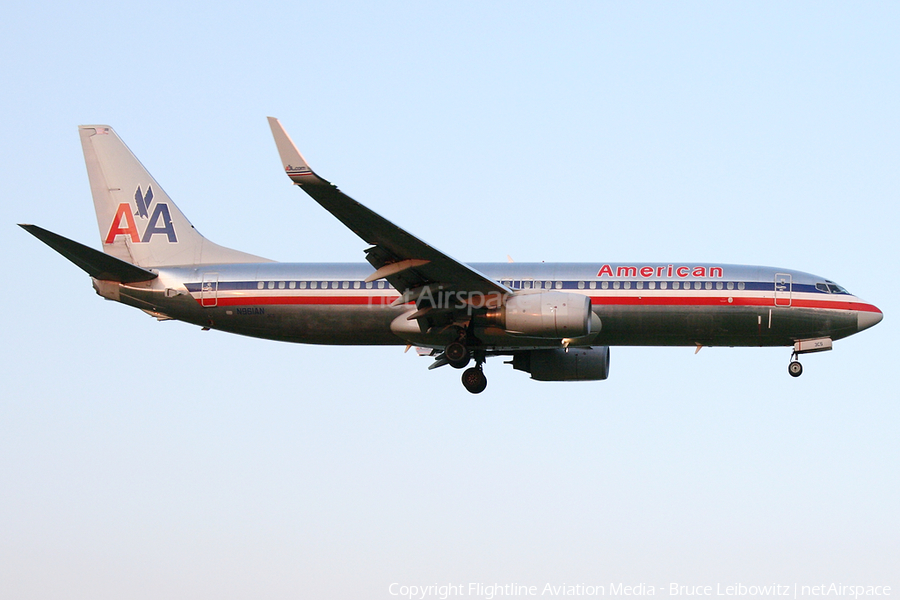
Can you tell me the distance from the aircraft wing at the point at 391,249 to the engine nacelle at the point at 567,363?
16.5 feet

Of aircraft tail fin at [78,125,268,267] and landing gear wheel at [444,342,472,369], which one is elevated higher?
aircraft tail fin at [78,125,268,267]

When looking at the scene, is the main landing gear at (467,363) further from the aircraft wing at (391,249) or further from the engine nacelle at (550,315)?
the engine nacelle at (550,315)

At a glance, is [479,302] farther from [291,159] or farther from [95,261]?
[95,261]

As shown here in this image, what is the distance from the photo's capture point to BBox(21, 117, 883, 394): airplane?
32.8 m

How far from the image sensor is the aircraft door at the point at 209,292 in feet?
117

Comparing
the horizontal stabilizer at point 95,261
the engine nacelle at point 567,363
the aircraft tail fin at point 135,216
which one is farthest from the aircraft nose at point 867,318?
the horizontal stabilizer at point 95,261

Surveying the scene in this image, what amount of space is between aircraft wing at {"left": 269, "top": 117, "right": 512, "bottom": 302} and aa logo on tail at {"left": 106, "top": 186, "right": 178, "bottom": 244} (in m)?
9.44

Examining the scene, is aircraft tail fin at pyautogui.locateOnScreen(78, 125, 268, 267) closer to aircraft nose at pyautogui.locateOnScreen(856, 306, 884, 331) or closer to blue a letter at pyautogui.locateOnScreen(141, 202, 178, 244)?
blue a letter at pyautogui.locateOnScreen(141, 202, 178, 244)

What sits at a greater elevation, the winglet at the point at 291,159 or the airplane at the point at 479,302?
the winglet at the point at 291,159

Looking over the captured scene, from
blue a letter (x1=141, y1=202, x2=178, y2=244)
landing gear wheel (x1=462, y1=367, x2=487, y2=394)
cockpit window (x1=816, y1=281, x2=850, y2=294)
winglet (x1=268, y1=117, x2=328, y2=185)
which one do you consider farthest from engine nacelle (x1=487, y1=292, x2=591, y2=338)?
blue a letter (x1=141, y1=202, x2=178, y2=244)

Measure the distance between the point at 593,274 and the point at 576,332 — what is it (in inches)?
113

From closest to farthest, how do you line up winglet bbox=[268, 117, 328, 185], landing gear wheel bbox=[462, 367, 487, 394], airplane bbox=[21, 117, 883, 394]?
1. winglet bbox=[268, 117, 328, 185]
2. airplane bbox=[21, 117, 883, 394]
3. landing gear wheel bbox=[462, 367, 487, 394]

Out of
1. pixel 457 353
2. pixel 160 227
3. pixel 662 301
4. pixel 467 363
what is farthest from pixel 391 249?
pixel 160 227

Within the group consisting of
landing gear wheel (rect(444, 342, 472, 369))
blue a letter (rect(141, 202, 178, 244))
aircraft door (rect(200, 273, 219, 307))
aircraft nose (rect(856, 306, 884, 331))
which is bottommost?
landing gear wheel (rect(444, 342, 472, 369))
